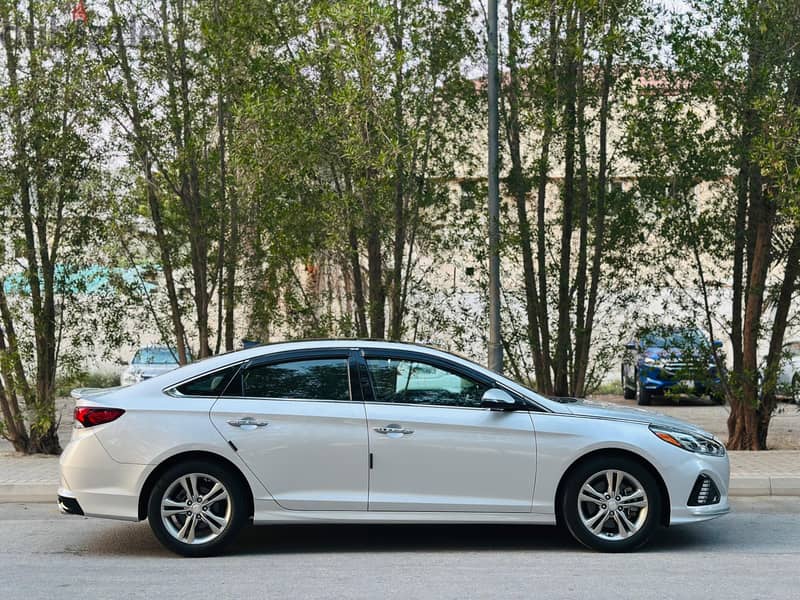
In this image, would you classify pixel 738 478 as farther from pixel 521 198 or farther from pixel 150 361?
pixel 150 361

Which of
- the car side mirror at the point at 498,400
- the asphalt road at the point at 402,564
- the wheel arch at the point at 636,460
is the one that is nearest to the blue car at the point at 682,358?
the asphalt road at the point at 402,564

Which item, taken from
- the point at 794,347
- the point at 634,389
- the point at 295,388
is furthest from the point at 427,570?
the point at 634,389

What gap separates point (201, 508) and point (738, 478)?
5600 millimetres

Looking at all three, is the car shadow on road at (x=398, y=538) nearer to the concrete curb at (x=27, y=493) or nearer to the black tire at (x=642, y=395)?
the concrete curb at (x=27, y=493)

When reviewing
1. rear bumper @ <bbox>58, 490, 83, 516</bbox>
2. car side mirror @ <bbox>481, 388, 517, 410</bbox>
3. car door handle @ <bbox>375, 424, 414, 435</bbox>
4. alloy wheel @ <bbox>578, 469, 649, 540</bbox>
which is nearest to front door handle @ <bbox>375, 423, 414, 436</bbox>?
car door handle @ <bbox>375, 424, 414, 435</bbox>

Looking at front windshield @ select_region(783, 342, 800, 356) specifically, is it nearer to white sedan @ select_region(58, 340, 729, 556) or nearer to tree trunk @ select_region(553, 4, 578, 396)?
tree trunk @ select_region(553, 4, 578, 396)

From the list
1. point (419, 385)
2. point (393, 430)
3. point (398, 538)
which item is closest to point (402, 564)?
point (393, 430)

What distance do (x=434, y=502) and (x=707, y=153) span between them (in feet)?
23.6

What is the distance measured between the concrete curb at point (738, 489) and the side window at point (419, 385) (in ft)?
13.1

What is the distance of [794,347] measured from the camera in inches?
603

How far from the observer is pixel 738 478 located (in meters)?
10.8

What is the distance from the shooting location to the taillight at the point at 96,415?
7.87m

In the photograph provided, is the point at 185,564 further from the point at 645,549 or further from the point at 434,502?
the point at 645,549

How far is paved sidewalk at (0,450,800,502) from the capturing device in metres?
10.7
